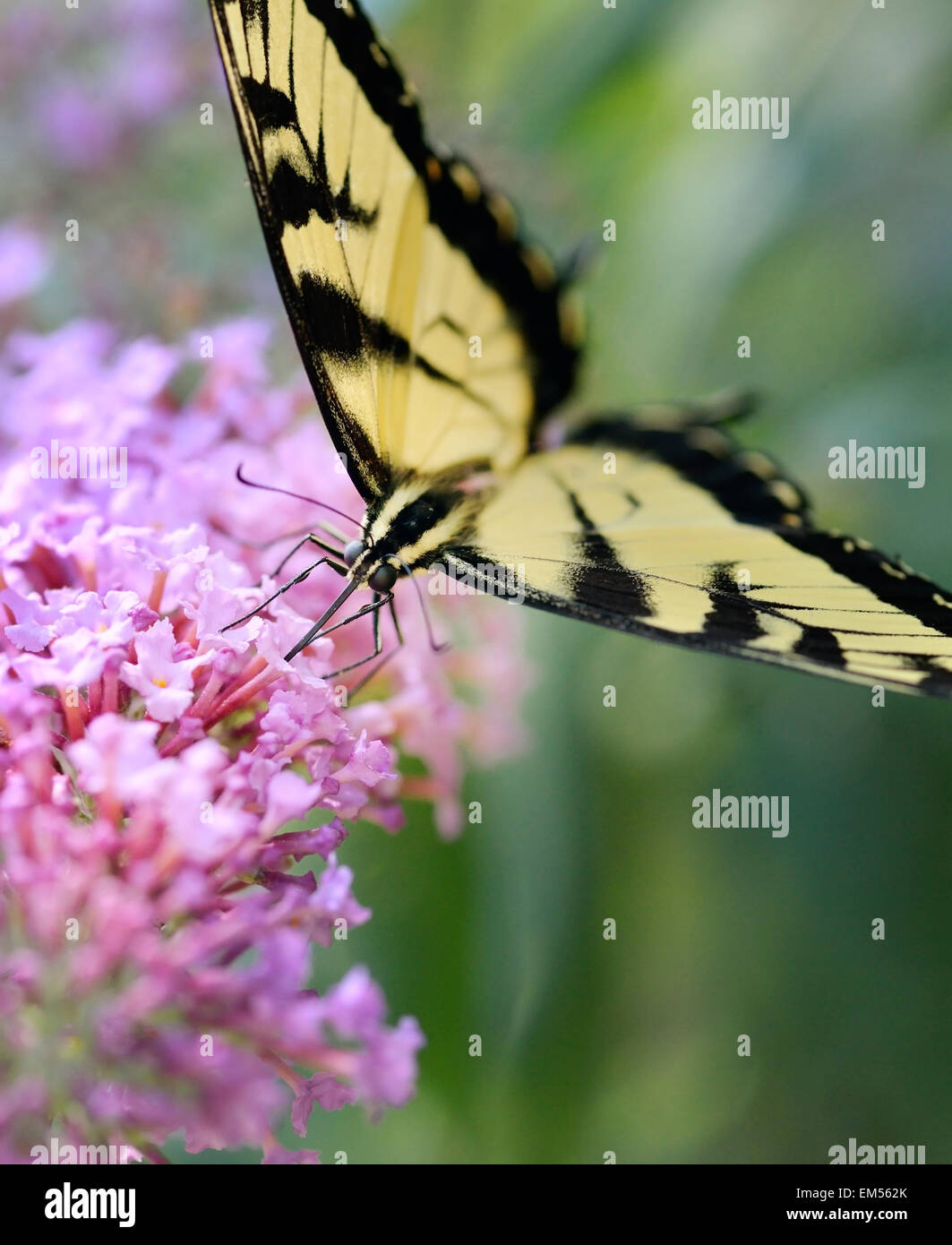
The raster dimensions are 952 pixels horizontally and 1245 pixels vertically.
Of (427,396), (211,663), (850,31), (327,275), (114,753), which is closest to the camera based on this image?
(114,753)

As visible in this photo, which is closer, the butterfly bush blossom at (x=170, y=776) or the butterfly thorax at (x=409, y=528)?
the butterfly bush blossom at (x=170, y=776)

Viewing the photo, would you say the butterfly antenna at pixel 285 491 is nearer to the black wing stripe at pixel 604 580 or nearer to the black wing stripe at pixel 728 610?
the black wing stripe at pixel 604 580

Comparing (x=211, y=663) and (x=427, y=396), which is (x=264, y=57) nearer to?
(x=427, y=396)

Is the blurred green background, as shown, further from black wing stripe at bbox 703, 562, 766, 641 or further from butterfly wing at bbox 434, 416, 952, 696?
black wing stripe at bbox 703, 562, 766, 641

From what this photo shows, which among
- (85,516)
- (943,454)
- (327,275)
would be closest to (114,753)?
(85,516)

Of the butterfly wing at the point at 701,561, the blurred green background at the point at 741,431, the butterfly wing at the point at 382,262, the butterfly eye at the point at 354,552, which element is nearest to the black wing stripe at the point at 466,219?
the butterfly wing at the point at 382,262

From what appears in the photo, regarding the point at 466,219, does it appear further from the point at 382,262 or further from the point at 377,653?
the point at 377,653

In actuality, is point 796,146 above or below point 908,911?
above
